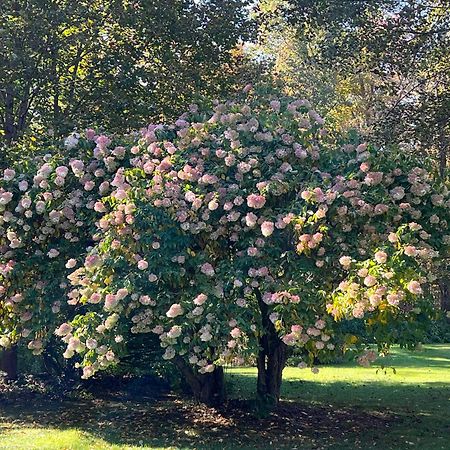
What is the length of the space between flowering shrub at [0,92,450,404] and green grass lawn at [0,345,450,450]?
4.42 feet

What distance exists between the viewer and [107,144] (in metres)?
7.75

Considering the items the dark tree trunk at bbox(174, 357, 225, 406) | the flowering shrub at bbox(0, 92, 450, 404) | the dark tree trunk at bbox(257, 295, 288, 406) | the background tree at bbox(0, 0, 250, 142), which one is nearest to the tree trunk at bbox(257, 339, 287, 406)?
the dark tree trunk at bbox(257, 295, 288, 406)

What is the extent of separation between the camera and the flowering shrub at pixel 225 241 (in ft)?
19.5

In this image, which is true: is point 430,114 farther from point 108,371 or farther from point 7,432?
point 7,432

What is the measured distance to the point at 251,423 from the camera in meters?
8.33

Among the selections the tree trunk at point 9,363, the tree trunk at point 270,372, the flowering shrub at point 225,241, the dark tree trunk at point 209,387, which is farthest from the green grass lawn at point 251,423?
the tree trunk at point 9,363

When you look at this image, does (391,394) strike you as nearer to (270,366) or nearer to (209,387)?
(270,366)

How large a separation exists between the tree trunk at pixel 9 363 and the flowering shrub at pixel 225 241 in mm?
4770

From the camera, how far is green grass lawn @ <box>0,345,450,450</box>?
292 inches

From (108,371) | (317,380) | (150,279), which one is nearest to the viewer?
(150,279)

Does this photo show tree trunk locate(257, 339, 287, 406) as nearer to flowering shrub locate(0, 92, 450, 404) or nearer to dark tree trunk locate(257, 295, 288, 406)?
dark tree trunk locate(257, 295, 288, 406)

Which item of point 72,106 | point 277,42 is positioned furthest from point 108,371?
point 277,42

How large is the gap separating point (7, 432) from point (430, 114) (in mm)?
7448

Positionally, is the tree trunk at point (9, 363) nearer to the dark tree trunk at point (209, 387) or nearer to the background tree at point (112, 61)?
the background tree at point (112, 61)
